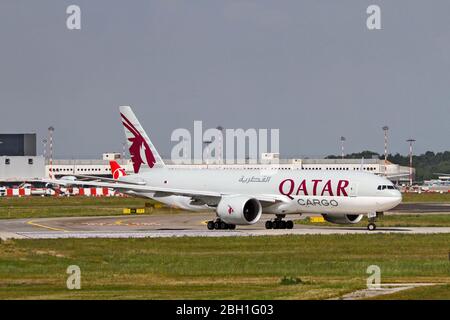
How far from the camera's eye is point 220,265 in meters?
46.7

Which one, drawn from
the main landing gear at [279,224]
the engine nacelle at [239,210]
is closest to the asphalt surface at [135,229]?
the main landing gear at [279,224]

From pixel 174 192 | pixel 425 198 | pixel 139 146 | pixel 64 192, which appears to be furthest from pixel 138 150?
pixel 64 192

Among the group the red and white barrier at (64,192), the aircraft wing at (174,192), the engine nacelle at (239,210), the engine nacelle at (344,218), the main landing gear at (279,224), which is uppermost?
the aircraft wing at (174,192)

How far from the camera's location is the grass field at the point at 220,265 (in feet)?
116

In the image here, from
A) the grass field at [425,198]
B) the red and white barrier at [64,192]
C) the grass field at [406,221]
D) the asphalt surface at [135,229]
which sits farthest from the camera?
the red and white barrier at [64,192]

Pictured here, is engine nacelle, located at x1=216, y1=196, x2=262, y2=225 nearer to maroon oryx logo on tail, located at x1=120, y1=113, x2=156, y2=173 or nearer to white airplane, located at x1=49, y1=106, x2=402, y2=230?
white airplane, located at x1=49, y1=106, x2=402, y2=230

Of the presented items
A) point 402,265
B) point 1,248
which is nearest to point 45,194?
point 1,248

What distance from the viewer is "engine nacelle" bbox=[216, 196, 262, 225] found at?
7175 centimetres

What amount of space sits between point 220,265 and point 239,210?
25023 mm

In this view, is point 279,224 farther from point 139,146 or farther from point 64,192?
point 64,192

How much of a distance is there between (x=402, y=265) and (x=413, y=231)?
24054 mm

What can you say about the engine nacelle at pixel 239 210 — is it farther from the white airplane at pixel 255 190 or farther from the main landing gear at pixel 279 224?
the main landing gear at pixel 279 224

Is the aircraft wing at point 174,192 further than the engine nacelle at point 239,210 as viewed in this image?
Yes
